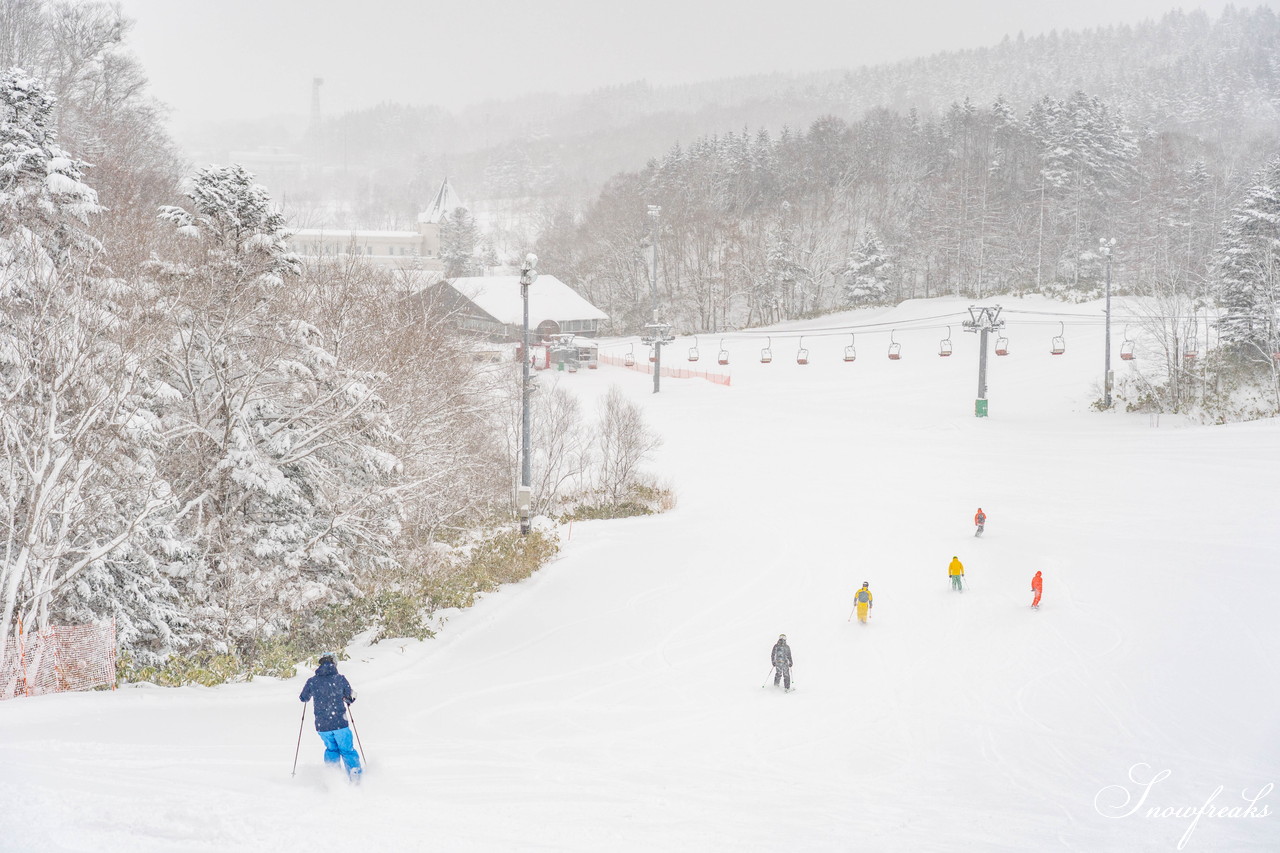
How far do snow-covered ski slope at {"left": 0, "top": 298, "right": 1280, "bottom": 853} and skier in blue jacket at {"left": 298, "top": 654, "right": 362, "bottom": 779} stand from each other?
305 mm

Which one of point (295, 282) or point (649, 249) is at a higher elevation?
point (649, 249)

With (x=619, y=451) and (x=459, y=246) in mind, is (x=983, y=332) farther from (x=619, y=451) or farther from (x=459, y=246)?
(x=459, y=246)

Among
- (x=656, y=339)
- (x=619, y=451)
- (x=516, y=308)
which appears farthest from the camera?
(x=516, y=308)

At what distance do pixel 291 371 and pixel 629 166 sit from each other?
16125 cm

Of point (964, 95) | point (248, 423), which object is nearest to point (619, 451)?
point (248, 423)

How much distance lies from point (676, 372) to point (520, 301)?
14128mm

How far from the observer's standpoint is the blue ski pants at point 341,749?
28.1 ft

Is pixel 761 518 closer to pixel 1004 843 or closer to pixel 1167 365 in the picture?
pixel 1004 843

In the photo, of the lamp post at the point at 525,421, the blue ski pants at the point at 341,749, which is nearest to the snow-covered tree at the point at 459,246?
the lamp post at the point at 525,421

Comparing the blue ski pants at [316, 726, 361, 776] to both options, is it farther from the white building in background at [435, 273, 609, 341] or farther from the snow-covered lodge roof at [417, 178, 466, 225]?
the snow-covered lodge roof at [417, 178, 466, 225]

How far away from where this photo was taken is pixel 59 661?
1057cm

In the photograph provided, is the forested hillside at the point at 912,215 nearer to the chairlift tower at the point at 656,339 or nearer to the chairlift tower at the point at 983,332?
the chairlift tower at the point at 983,332

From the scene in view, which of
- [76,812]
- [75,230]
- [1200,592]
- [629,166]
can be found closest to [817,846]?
[76,812]

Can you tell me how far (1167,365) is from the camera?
126 feet
